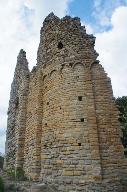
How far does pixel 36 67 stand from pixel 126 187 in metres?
6.30

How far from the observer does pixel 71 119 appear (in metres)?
8.95

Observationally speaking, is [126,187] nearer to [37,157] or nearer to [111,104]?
[111,104]

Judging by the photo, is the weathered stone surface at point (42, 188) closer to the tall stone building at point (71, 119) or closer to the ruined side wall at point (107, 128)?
the tall stone building at point (71, 119)

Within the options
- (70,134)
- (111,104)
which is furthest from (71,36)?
(70,134)

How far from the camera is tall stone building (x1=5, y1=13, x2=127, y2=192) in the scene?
825 centimetres

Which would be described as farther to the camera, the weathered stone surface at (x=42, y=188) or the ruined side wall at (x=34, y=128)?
the ruined side wall at (x=34, y=128)

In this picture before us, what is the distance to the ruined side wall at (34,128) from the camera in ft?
32.2

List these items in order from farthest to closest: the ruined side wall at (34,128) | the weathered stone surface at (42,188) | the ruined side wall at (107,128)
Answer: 1. the ruined side wall at (34,128)
2. the ruined side wall at (107,128)
3. the weathered stone surface at (42,188)

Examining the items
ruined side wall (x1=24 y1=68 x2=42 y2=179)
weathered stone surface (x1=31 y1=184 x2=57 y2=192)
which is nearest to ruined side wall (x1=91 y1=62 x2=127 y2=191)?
weathered stone surface (x1=31 y1=184 x2=57 y2=192)

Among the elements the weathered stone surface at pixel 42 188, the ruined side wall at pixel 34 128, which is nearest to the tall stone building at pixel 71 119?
the ruined side wall at pixel 34 128

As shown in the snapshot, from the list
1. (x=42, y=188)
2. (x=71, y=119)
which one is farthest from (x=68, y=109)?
(x=42, y=188)

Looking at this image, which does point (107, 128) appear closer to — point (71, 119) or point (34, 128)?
point (71, 119)

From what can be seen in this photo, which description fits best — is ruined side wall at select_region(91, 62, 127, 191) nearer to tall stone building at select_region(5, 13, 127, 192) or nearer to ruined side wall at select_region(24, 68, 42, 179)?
tall stone building at select_region(5, 13, 127, 192)

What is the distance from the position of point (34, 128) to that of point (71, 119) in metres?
2.15
